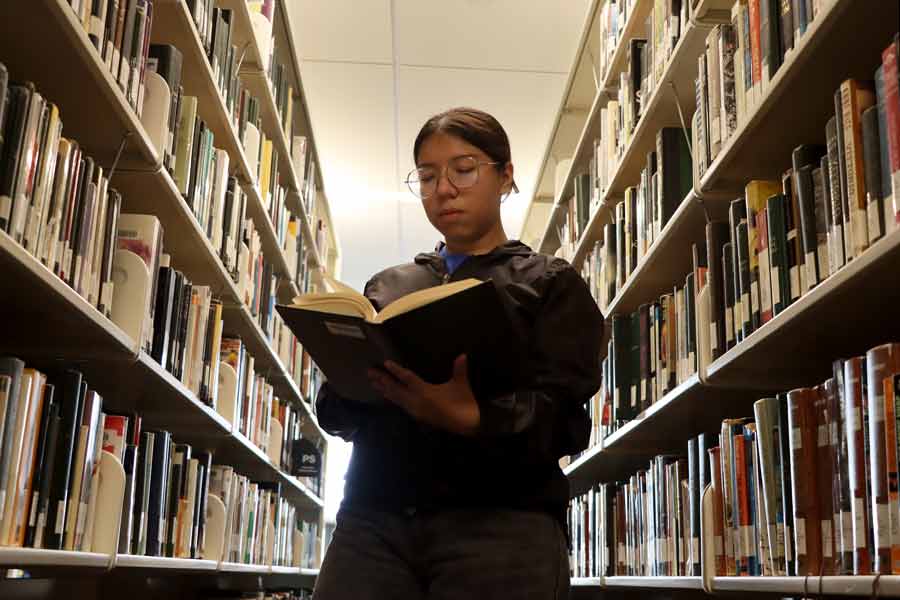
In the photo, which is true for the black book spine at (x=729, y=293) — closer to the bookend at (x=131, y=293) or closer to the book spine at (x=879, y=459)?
the book spine at (x=879, y=459)

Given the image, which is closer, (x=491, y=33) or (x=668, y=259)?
(x=668, y=259)

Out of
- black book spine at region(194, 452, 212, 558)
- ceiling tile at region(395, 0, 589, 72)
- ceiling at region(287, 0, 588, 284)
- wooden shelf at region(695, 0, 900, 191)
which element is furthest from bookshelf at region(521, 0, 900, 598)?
black book spine at region(194, 452, 212, 558)

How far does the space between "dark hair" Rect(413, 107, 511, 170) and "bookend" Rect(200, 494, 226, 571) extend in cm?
172

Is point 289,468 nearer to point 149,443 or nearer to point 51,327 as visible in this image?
point 149,443

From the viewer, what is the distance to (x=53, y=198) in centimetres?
157

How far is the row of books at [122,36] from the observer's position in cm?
167

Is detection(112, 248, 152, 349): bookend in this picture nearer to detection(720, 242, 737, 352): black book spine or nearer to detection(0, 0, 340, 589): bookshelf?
detection(0, 0, 340, 589): bookshelf

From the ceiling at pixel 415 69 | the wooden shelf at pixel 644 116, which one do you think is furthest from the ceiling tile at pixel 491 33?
the wooden shelf at pixel 644 116

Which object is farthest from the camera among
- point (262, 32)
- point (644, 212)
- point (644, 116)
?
point (262, 32)

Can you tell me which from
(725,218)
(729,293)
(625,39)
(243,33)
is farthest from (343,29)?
(729,293)

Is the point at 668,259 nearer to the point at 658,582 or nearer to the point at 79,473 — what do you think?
the point at 658,582

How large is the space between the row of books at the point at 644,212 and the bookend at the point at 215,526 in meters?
1.35

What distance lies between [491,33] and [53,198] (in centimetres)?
292

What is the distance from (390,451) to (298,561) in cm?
392
